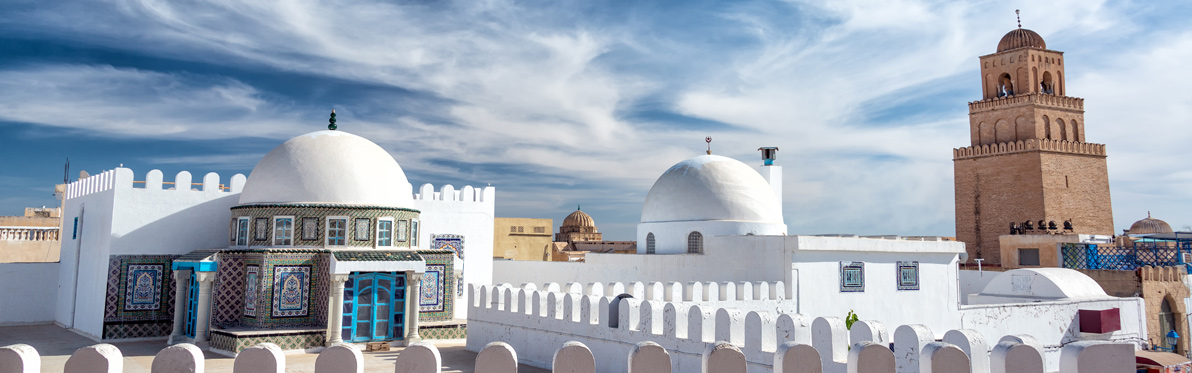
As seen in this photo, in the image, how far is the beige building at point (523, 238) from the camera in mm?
37750

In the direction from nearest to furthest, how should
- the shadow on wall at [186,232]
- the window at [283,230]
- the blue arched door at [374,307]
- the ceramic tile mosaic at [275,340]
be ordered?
1. the ceramic tile mosaic at [275,340]
2. the blue arched door at [374,307]
3. the window at [283,230]
4. the shadow on wall at [186,232]

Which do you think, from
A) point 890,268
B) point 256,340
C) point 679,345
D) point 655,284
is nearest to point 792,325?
point 679,345

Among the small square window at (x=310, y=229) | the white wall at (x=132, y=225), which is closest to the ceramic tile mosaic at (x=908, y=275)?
the small square window at (x=310, y=229)

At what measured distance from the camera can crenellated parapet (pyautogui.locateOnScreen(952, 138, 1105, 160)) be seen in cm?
3509

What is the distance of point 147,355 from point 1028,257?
94.9 feet

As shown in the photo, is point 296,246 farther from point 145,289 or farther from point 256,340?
point 145,289

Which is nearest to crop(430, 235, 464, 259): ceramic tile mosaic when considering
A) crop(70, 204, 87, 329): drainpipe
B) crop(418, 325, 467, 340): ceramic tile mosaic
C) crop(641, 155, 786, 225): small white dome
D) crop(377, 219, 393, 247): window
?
crop(377, 219, 393, 247): window

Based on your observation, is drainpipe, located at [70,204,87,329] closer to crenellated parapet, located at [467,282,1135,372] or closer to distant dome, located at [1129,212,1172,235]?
crenellated parapet, located at [467,282,1135,372]

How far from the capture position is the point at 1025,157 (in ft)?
116

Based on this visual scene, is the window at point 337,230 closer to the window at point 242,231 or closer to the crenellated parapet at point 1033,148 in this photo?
the window at point 242,231

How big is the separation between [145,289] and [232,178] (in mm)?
2799

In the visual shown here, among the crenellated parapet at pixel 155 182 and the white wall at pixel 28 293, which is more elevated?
the crenellated parapet at pixel 155 182

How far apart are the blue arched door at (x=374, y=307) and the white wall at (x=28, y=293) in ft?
30.3

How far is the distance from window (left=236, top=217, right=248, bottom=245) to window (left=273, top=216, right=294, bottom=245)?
692 mm
